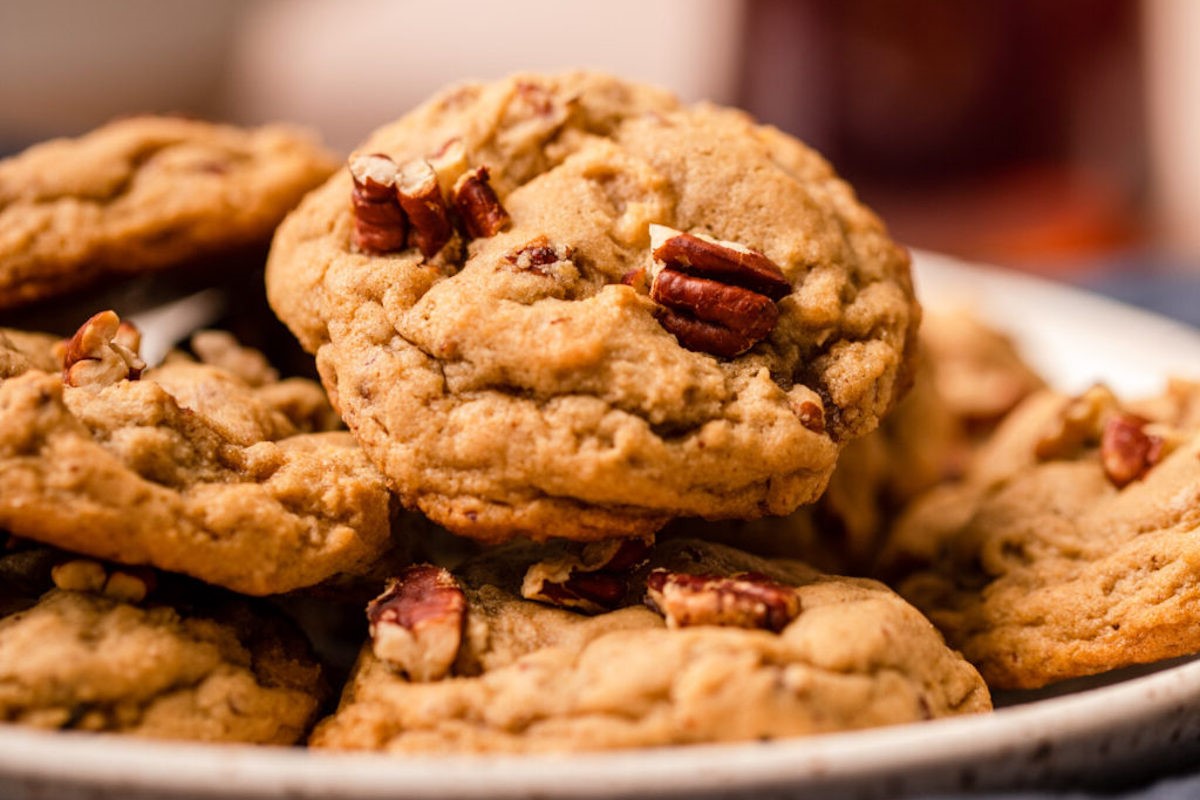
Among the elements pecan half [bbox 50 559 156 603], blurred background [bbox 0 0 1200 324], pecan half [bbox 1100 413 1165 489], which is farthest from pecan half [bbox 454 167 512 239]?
blurred background [bbox 0 0 1200 324]

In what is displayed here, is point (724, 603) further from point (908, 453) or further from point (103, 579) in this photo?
point (908, 453)

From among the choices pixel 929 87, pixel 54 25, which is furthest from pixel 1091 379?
pixel 54 25

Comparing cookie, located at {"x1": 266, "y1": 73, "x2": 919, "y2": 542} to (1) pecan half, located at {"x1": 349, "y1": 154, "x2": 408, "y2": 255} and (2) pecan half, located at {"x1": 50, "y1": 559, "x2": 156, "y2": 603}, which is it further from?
(2) pecan half, located at {"x1": 50, "y1": 559, "x2": 156, "y2": 603}

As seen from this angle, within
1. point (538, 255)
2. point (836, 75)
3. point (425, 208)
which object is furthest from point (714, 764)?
point (836, 75)

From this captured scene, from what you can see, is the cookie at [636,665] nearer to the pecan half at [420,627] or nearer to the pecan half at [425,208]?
the pecan half at [420,627]

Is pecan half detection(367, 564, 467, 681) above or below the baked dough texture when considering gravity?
above
